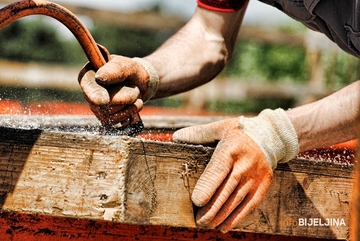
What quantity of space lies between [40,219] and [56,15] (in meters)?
0.57

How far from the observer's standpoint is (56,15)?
4.97 feet

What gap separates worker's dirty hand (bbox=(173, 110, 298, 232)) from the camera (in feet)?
4.57

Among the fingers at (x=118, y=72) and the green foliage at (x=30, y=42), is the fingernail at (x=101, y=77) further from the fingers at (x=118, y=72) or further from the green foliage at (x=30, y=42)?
the green foliage at (x=30, y=42)

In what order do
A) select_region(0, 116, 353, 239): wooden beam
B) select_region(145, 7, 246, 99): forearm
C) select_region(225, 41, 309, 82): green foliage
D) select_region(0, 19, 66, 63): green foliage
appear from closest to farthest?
select_region(0, 116, 353, 239): wooden beam < select_region(145, 7, 246, 99): forearm < select_region(225, 41, 309, 82): green foliage < select_region(0, 19, 66, 63): green foliage

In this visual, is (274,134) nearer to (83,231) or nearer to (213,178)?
(213,178)

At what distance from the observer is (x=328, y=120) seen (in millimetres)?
1738

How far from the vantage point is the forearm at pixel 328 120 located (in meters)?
1.70

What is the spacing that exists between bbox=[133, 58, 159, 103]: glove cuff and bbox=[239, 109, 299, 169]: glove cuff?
550 mm

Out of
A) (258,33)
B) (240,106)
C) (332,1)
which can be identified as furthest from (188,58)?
(240,106)

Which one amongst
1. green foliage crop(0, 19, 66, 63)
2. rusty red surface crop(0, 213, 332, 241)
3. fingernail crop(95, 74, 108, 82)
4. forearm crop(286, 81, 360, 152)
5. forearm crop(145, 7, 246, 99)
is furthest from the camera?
green foliage crop(0, 19, 66, 63)

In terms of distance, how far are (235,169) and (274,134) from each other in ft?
0.70

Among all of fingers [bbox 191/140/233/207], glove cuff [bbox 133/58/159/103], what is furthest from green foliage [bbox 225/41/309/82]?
fingers [bbox 191/140/233/207]

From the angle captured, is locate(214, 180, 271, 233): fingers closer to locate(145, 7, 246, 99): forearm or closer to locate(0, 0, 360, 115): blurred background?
locate(145, 7, 246, 99): forearm

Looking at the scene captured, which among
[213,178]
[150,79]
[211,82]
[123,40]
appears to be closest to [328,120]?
[213,178]
